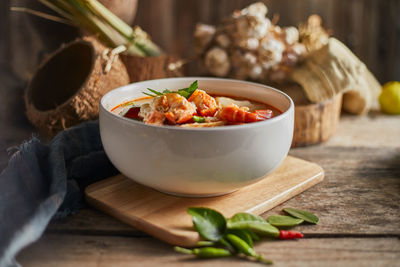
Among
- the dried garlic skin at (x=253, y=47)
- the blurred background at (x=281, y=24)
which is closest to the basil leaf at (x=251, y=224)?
the dried garlic skin at (x=253, y=47)

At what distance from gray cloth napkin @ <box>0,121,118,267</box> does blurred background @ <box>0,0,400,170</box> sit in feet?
3.05

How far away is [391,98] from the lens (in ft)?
7.22

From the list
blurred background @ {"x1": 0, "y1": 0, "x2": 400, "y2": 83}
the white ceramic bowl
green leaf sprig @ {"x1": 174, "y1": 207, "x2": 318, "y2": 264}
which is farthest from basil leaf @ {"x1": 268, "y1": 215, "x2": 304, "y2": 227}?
blurred background @ {"x1": 0, "y1": 0, "x2": 400, "y2": 83}

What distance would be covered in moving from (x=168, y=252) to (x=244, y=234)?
0.18 m

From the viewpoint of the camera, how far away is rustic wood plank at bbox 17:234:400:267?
101 cm

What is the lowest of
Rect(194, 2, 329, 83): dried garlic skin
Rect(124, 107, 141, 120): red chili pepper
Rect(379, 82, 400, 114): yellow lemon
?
Rect(379, 82, 400, 114): yellow lemon

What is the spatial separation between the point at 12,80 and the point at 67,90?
0.59 metres

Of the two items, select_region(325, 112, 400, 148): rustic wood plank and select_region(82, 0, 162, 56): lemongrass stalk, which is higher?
select_region(82, 0, 162, 56): lemongrass stalk

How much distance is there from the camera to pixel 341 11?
2732 mm

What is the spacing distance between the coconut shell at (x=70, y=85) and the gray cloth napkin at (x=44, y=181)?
175 millimetres

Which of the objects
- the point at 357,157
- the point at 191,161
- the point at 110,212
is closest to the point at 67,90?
the point at 110,212

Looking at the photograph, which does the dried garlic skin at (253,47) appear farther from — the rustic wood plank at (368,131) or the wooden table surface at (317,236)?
the wooden table surface at (317,236)

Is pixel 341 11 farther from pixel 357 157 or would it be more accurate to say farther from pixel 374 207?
pixel 374 207

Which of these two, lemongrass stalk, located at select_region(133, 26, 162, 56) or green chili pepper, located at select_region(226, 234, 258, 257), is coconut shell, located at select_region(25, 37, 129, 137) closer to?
lemongrass stalk, located at select_region(133, 26, 162, 56)
